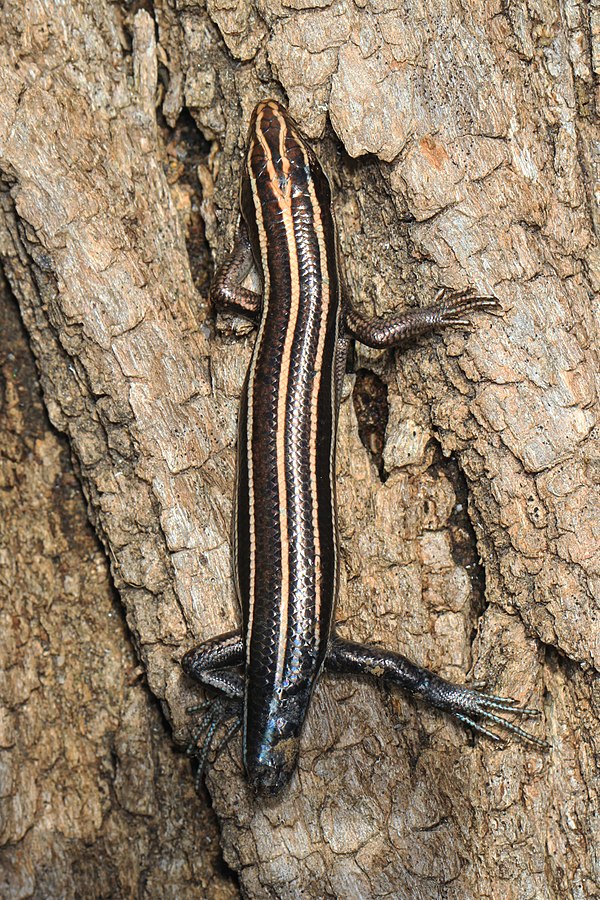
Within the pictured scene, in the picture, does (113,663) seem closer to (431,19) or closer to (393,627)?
(393,627)

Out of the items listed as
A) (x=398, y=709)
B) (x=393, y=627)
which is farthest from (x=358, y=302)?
(x=398, y=709)

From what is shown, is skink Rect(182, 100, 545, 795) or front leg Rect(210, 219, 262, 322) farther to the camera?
front leg Rect(210, 219, 262, 322)

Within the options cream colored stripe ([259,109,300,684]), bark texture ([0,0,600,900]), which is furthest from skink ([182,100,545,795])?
bark texture ([0,0,600,900])

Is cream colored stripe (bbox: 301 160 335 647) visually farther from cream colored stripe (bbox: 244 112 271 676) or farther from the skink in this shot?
cream colored stripe (bbox: 244 112 271 676)

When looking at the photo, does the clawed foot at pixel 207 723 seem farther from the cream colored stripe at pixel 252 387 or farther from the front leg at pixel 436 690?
the front leg at pixel 436 690

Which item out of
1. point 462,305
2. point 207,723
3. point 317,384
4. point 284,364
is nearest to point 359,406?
point 317,384

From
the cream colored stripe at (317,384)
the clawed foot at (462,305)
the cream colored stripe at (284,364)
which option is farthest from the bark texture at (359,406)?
the cream colored stripe at (284,364)

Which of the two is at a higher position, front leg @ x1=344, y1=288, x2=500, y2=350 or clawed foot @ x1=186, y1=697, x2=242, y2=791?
front leg @ x1=344, y1=288, x2=500, y2=350
